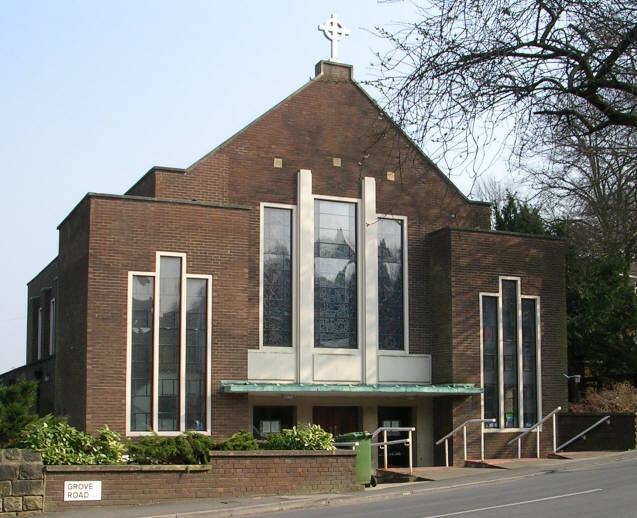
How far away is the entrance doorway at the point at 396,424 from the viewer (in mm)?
29047

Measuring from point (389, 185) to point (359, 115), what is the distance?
2317 millimetres

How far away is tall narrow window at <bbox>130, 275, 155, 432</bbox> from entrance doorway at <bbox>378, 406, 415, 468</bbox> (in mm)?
7698

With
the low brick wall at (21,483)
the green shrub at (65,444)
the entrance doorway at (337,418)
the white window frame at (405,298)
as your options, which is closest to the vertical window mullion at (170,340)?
the entrance doorway at (337,418)

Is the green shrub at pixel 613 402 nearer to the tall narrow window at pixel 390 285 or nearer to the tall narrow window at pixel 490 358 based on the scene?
the tall narrow window at pixel 490 358

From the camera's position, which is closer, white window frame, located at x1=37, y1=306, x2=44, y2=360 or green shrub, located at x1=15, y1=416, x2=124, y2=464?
green shrub, located at x1=15, y1=416, x2=124, y2=464

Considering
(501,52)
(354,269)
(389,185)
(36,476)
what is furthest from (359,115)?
(501,52)

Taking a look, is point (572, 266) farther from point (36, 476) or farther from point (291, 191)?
point (36, 476)

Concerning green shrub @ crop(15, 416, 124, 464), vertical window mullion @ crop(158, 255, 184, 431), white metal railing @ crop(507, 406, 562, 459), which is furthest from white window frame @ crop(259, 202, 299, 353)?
green shrub @ crop(15, 416, 124, 464)

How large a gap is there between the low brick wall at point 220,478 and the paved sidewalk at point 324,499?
0.27m

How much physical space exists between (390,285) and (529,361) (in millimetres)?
4964

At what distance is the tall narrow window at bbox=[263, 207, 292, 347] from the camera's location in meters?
27.4

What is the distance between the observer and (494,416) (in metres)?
29.0

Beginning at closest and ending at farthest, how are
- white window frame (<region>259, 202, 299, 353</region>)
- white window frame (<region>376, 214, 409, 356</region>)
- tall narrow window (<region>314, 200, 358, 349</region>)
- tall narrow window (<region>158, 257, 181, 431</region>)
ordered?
tall narrow window (<region>158, 257, 181, 431</region>)
white window frame (<region>259, 202, 299, 353</region>)
tall narrow window (<region>314, 200, 358, 349</region>)
white window frame (<region>376, 214, 409, 356</region>)

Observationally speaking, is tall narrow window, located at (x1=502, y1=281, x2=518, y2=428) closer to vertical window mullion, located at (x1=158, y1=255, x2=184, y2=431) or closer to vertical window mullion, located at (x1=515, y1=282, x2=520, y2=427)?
vertical window mullion, located at (x1=515, y1=282, x2=520, y2=427)
